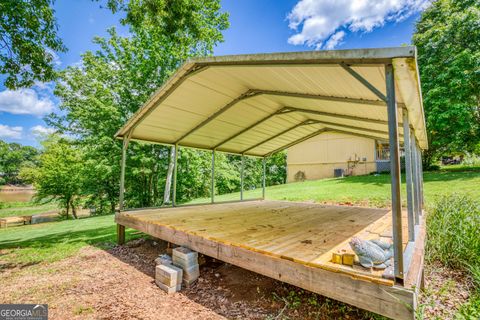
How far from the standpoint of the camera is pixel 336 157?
18.8 meters

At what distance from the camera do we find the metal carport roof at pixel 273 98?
2.28 metres

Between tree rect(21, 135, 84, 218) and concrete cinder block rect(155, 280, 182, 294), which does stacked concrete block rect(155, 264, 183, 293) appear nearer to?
concrete cinder block rect(155, 280, 182, 294)

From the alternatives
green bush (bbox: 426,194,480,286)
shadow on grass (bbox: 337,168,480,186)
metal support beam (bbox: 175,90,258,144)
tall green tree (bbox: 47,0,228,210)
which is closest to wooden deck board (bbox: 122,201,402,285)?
green bush (bbox: 426,194,480,286)

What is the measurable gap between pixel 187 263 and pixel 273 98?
363 centimetres

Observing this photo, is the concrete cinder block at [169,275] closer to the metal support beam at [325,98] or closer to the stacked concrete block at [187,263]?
the stacked concrete block at [187,263]

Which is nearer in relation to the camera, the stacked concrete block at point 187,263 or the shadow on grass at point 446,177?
the stacked concrete block at point 187,263

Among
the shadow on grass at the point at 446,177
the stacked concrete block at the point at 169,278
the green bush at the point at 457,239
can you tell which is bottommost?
the stacked concrete block at the point at 169,278

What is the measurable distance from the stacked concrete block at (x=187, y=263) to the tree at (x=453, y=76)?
14.3 metres

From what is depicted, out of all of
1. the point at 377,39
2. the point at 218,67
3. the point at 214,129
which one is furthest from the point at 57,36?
the point at 377,39

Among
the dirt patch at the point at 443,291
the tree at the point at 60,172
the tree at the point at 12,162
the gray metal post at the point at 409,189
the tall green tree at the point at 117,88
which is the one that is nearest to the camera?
the gray metal post at the point at 409,189

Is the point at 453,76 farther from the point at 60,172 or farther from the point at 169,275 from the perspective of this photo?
the point at 60,172

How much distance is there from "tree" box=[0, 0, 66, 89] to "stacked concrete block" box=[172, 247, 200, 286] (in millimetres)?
5658

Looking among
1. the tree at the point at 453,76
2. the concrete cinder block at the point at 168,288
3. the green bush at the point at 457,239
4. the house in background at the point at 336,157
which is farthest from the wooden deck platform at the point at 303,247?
the house in background at the point at 336,157

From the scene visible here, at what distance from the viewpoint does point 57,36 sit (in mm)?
5723
